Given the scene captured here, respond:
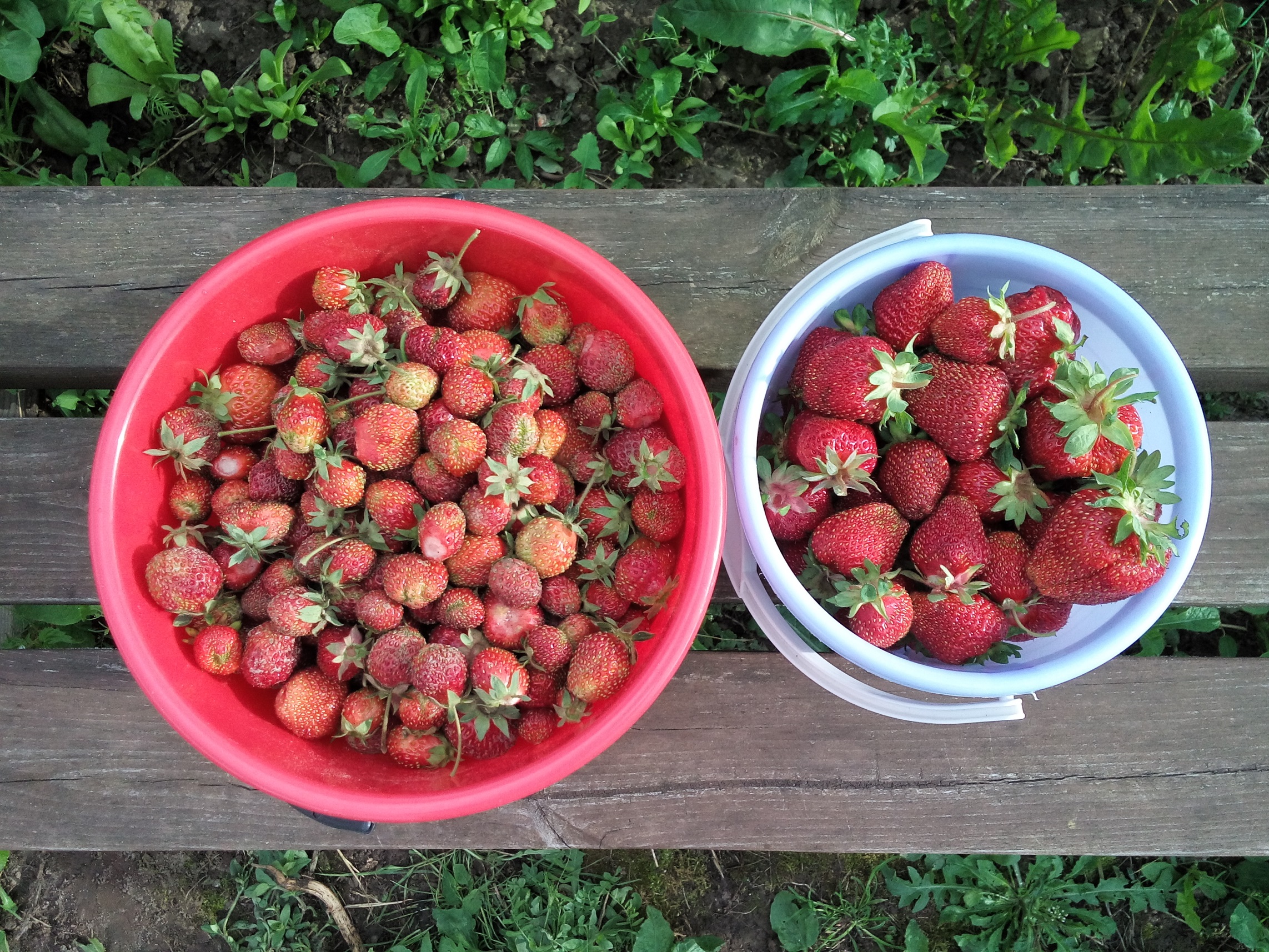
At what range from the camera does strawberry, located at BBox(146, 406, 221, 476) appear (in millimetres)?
1033

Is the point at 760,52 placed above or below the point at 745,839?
above

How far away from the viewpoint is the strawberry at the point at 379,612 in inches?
39.8

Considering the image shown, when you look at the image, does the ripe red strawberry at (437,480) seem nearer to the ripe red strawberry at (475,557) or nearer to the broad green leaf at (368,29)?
the ripe red strawberry at (475,557)

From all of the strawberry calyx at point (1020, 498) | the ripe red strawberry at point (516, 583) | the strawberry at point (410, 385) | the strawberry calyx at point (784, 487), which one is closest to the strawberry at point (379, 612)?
the ripe red strawberry at point (516, 583)

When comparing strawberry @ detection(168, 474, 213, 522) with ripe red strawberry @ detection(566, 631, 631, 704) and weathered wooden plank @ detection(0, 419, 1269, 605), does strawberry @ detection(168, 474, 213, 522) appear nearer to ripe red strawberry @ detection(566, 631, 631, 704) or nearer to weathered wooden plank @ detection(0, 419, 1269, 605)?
weathered wooden plank @ detection(0, 419, 1269, 605)

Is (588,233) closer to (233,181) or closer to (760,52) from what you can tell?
(760,52)

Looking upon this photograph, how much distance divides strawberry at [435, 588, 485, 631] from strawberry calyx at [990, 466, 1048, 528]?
613mm

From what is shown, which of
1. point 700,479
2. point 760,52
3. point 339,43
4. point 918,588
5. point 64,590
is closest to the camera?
point 700,479

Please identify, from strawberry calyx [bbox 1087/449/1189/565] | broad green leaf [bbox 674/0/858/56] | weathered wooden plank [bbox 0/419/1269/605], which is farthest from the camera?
broad green leaf [bbox 674/0/858/56]

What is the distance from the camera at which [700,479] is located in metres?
0.97

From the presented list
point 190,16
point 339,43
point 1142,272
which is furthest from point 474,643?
point 190,16

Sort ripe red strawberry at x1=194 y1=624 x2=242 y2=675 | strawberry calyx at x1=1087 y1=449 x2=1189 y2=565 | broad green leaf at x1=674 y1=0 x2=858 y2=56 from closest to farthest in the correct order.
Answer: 1. strawberry calyx at x1=1087 y1=449 x2=1189 y2=565
2. ripe red strawberry at x1=194 y1=624 x2=242 y2=675
3. broad green leaf at x1=674 y1=0 x2=858 y2=56

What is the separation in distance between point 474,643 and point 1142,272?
3.49 feet

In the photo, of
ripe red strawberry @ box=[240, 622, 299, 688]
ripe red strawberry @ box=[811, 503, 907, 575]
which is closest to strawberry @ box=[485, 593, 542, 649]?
ripe red strawberry @ box=[240, 622, 299, 688]
